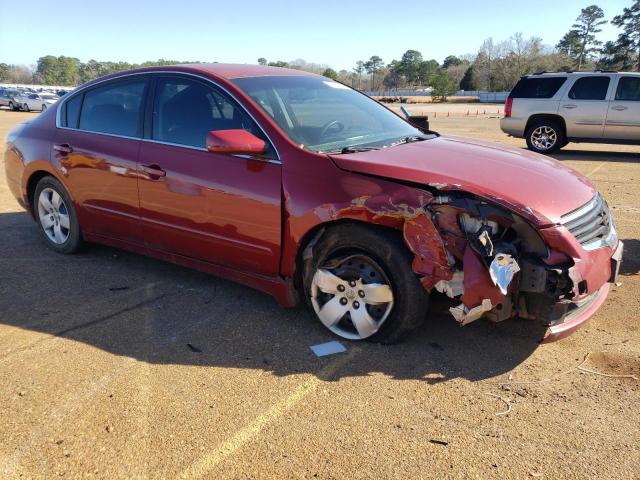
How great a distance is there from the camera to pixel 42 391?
3.08 m

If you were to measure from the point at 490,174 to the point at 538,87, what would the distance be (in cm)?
1102

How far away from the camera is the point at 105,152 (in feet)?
15.1

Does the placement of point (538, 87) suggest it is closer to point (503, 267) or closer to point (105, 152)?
point (105, 152)

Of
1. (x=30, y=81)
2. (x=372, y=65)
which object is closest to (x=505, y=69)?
(x=372, y=65)

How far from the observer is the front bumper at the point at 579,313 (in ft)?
10.4

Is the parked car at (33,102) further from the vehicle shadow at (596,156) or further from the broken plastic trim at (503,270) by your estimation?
the broken plastic trim at (503,270)

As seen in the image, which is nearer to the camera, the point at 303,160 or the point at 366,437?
the point at 366,437

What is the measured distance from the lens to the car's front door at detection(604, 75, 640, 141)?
12.0 metres

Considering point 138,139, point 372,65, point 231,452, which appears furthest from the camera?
point 372,65

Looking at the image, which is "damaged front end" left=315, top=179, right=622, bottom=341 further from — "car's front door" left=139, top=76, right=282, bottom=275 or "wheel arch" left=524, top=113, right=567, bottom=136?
"wheel arch" left=524, top=113, right=567, bottom=136

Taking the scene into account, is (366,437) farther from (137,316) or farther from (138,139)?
(138,139)

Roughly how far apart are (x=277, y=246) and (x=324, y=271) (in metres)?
0.39

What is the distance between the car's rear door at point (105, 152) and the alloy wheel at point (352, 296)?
1826mm

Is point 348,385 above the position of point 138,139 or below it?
below
